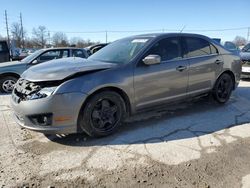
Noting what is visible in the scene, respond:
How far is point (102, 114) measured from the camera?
3.91 metres

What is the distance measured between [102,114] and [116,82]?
541 millimetres

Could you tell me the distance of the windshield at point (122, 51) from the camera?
169 inches

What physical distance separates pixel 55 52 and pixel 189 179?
7.24 metres

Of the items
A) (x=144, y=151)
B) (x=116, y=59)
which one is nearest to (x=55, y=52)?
(x=116, y=59)

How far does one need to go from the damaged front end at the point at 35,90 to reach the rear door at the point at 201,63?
265cm

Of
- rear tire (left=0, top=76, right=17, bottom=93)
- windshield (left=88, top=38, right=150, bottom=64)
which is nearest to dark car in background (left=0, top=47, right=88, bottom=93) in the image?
rear tire (left=0, top=76, right=17, bottom=93)

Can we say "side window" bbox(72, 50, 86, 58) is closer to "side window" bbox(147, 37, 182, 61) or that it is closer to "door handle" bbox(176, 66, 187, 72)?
"side window" bbox(147, 37, 182, 61)

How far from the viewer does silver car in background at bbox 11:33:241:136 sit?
3520 mm

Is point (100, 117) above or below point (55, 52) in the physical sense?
below

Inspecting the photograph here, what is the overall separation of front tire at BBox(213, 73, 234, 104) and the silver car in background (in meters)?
0.04

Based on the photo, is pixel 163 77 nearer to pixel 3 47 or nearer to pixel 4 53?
pixel 4 53

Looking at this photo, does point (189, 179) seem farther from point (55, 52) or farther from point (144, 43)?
point (55, 52)

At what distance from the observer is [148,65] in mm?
4246

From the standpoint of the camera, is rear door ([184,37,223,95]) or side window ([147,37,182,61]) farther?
rear door ([184,37,223,95])
